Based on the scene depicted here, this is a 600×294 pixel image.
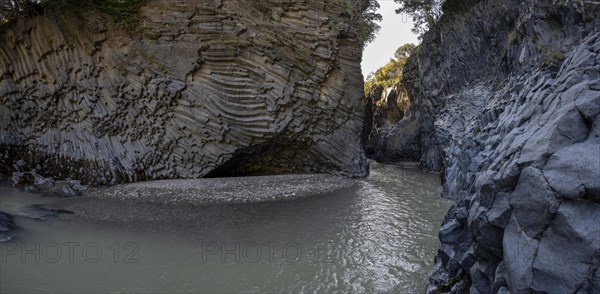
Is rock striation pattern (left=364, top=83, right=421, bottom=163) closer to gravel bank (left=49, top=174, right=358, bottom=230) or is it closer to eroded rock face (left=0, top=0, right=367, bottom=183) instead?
gravel bank (left=49, top=174, right=358, bottom=230)

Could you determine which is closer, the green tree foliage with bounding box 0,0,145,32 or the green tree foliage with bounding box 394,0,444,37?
the green tree foliage with bounding box 0,0,145,32

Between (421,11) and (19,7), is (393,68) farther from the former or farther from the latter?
(19,7)

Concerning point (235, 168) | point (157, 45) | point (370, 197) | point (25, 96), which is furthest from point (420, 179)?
point (25, 96)

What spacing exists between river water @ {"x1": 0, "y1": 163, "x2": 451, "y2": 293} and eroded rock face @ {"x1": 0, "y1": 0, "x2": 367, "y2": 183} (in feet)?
20.2

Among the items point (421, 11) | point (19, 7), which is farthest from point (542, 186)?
point (421, 11)

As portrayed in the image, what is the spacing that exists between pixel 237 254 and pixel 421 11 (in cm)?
2923

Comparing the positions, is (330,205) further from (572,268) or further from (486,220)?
(572,268)

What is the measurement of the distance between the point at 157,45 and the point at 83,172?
7232 mm

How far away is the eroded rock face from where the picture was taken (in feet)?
57.2

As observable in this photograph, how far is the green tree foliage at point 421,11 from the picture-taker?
28.2 metres

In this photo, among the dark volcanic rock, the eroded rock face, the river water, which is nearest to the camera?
the river water

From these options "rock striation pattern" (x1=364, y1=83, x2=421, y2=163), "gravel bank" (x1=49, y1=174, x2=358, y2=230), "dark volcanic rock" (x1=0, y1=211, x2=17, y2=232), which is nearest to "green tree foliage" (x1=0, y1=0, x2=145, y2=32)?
"gravel bank" (x1=49, y1=174, x2=358, y2=230)

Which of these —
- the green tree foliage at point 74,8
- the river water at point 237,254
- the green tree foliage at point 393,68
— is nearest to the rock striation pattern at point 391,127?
the green tree foliage at point 393,68

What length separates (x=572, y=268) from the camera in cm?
319
